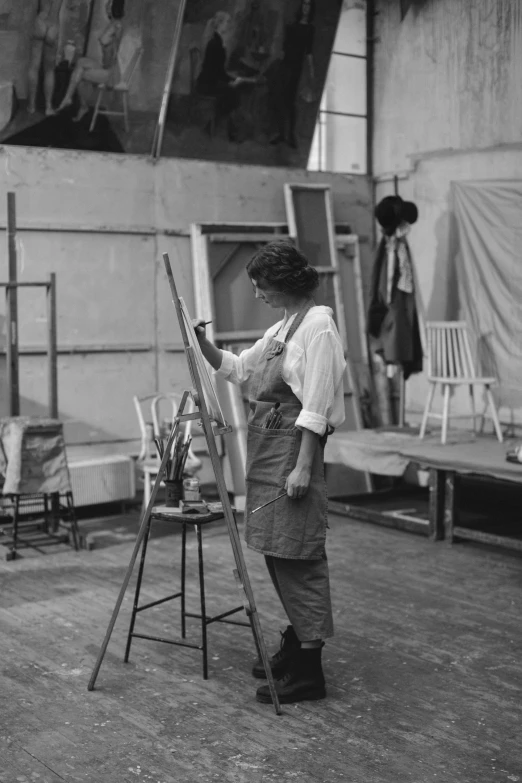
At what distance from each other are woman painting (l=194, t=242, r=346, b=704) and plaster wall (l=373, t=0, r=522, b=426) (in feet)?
12.5

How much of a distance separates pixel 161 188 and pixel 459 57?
7.77ft

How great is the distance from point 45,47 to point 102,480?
9.13 ft

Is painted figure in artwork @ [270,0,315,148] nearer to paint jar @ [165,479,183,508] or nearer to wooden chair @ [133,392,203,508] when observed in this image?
wooden chair @ [133,392,203,508]

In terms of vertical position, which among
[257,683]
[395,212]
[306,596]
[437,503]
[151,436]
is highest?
[395,212]

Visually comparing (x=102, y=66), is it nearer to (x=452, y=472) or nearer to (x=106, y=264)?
(x=106, y=264)

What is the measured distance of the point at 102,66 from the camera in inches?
256

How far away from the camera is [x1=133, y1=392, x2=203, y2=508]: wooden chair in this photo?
20.0 ft

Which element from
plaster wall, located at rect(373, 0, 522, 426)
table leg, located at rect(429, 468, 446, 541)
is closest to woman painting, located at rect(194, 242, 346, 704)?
table leg, located at rect(429, 468, 446, 541)

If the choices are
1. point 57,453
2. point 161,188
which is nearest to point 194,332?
point 57,453

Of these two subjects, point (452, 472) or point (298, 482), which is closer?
point (298, 482)

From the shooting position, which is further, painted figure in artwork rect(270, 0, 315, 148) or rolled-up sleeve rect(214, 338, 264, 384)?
painted figure in artwork rect(270, 0, 315, 148)

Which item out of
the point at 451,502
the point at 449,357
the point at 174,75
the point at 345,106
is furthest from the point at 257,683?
the point at 345,106

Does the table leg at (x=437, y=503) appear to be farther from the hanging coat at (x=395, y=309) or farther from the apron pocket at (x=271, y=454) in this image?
the apron pocket at (x=271, y=454)

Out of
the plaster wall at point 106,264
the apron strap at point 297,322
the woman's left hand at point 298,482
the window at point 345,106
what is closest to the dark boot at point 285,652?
the woman's left hand at point 298,482
